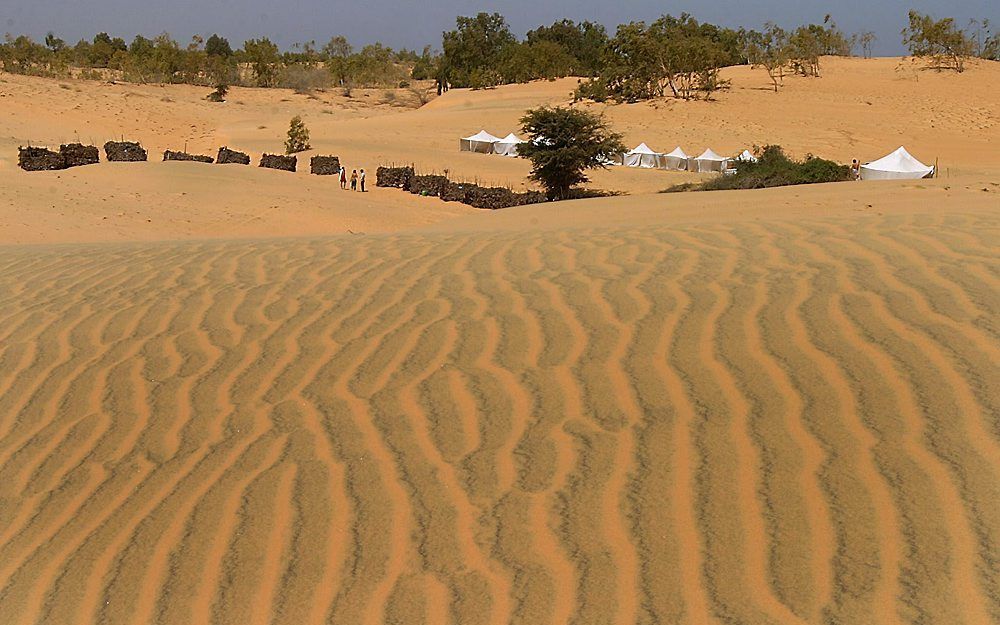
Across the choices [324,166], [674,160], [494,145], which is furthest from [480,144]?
[324,166]

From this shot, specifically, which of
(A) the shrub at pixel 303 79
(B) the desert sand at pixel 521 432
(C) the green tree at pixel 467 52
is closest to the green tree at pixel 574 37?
(C) the green tree at pixel 467 52

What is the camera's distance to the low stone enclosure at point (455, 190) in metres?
23.8

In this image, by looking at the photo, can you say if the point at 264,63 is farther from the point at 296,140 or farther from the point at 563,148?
the point at 563,148

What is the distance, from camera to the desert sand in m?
2.88

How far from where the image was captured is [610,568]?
290 centimetres

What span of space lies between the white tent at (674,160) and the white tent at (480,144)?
6.71 meters

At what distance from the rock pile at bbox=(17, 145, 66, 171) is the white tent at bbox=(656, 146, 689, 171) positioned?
64.5 ft

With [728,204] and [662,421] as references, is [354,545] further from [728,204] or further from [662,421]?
[728,204]

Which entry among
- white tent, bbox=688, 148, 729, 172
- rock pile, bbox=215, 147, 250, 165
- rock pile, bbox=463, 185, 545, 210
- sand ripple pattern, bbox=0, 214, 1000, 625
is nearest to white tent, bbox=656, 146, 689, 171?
white tent, bbox=688, 148, 729, 172

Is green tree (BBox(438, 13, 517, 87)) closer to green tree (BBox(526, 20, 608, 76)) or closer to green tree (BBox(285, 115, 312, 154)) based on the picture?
green tree (BBox(526, 20, 608, 76))

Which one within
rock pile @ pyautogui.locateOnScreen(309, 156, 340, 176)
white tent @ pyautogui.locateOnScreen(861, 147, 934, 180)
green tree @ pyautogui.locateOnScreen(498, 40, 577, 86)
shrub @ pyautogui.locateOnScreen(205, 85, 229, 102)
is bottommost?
rock pile @ pyautogui.locateOnScreen(309, 156, 340, 176)

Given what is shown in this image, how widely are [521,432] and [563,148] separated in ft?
76.7

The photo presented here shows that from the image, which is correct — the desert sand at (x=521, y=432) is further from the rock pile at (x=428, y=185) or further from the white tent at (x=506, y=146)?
the white tent at (x=506, y=146)

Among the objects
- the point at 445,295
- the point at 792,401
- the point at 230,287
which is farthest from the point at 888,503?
the point at 230,287
